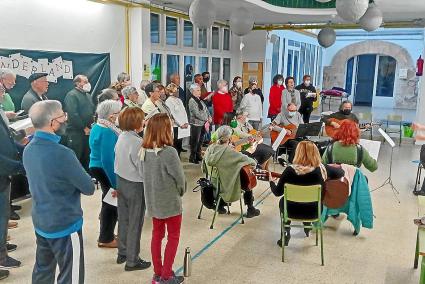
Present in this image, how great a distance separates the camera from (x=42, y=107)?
2.57m

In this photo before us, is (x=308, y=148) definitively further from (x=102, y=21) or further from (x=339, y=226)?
(x=102, y=21)

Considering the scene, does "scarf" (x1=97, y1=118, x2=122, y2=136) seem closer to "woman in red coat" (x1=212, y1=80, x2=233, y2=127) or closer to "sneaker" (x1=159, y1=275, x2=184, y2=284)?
"sneaker" (x1=159, y1=275, x2=184, y2=284)

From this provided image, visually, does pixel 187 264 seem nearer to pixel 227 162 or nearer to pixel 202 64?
pixel 227 162

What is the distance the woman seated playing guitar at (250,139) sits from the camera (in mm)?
5934

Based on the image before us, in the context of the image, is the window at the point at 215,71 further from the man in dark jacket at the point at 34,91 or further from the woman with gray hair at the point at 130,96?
the man in dark jacket at the point at 34,91

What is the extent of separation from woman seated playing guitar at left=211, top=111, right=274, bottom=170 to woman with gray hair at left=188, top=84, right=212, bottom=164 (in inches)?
40.7

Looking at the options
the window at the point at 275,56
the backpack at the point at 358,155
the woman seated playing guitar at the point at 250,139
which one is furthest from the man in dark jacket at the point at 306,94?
the backpack at the point at 358,155

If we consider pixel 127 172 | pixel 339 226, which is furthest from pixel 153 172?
pixel 339 226

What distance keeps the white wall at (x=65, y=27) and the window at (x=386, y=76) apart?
14.6 m

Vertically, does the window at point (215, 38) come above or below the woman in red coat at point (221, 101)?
above

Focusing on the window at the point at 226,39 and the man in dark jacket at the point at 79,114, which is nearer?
the man in dark jacket at the point at 79,114

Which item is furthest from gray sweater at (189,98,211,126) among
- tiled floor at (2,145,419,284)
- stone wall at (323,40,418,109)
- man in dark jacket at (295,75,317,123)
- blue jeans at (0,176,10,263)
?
stone wall at (323,40,418,109)

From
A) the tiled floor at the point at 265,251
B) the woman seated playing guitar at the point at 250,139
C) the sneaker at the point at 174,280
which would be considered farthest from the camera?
the woman seated playing guitar at the point at 250,139

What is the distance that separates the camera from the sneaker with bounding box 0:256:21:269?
3.58 metres
